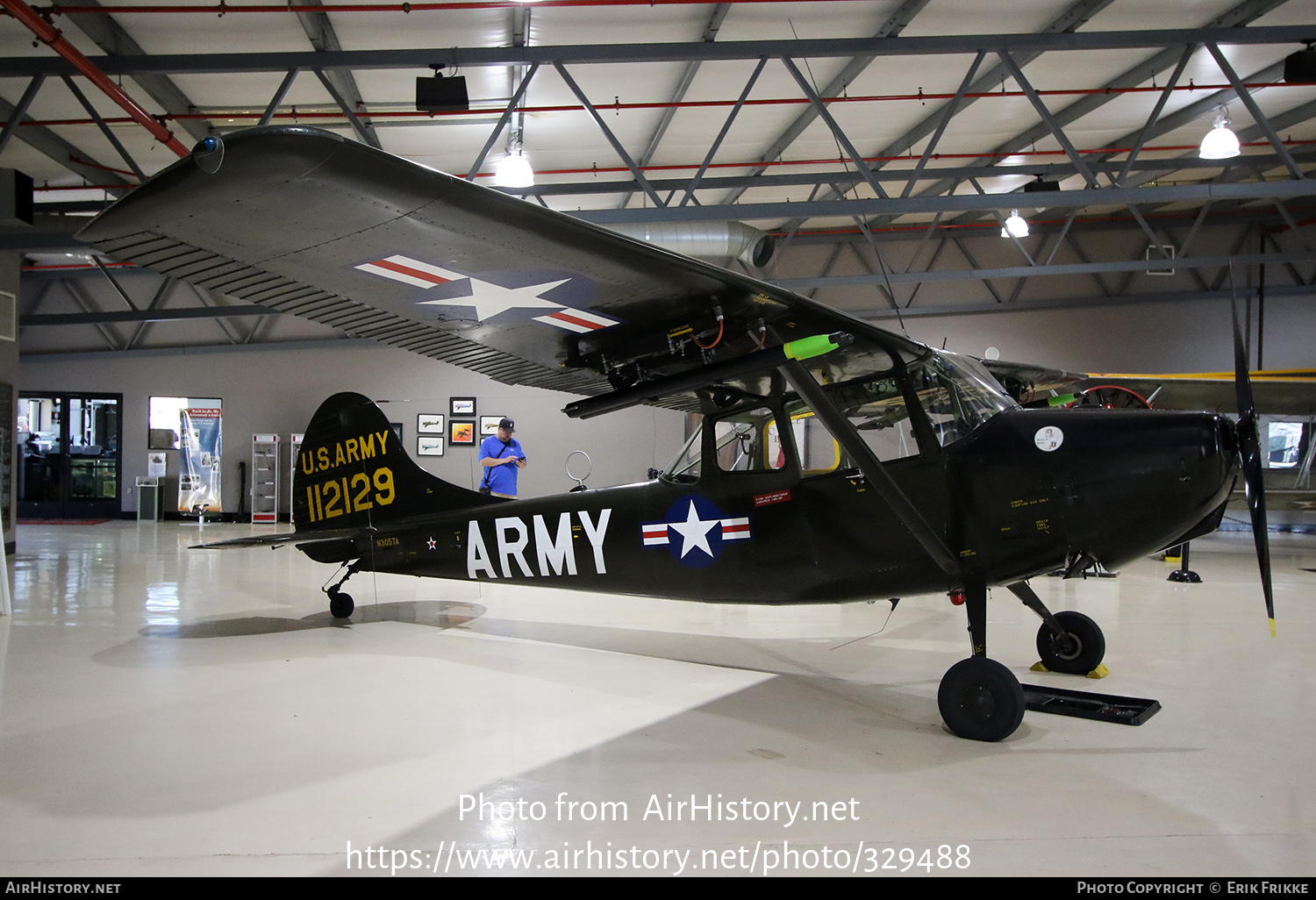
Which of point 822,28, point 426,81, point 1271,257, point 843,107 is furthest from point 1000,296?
point 426,81

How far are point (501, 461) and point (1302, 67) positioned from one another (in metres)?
9.64

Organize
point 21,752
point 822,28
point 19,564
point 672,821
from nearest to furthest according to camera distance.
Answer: point 672,821
point 21,752
point 822,28
point 19,564

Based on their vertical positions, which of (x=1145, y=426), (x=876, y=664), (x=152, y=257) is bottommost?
(x=876, y=664)

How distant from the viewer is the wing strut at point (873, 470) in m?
3.78

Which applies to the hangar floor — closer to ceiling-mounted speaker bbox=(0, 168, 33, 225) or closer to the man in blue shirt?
the man in blue shirt

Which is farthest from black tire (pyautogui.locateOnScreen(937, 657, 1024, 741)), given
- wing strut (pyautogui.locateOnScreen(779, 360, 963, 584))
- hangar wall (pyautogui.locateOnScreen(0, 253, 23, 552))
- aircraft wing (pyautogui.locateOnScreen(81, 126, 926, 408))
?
hangar wall (pyautogui.locateOnScreen(0, 253, 23, 552))

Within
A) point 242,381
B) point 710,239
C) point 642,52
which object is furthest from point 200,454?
point 642,52

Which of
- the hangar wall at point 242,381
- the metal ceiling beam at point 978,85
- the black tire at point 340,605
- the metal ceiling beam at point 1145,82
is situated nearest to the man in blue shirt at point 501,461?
the black tire at point 340,605

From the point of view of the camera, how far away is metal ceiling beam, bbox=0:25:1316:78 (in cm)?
757

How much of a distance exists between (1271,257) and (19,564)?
21.0m

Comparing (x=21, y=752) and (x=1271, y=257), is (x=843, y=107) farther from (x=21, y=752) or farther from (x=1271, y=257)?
(x=21, y=752)

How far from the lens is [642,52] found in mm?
7922

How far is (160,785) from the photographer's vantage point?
3.02m

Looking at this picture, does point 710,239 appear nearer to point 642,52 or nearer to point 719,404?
point 642,52
